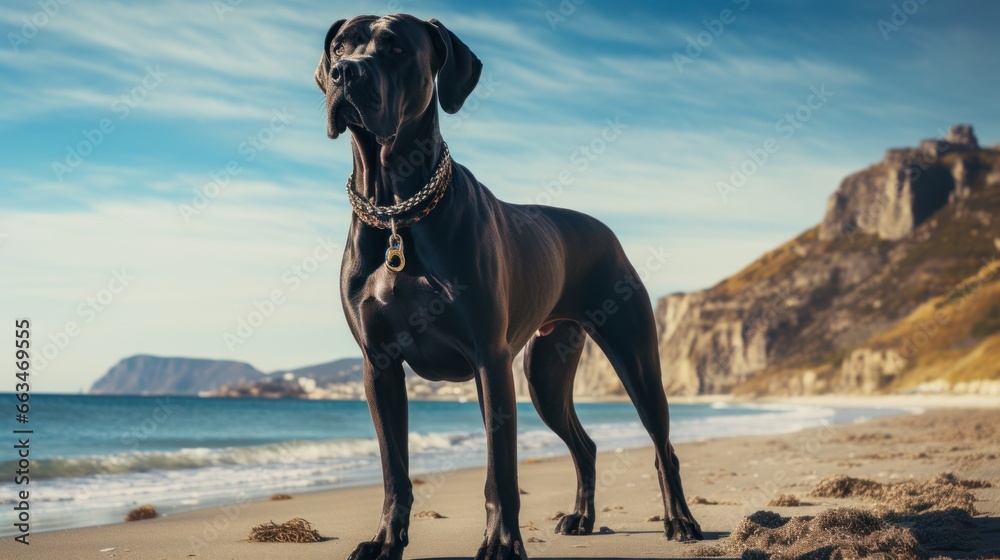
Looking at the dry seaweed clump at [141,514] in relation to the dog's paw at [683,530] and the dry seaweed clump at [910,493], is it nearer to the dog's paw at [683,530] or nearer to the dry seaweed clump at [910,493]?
the dog's paw at [683,530]

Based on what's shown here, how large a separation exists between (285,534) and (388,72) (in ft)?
8.65

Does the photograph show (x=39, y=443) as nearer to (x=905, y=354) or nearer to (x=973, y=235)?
(x=905, y=354)

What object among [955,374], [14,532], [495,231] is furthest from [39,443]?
[955,374]

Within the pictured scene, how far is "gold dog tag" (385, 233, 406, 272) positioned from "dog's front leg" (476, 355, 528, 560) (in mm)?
513

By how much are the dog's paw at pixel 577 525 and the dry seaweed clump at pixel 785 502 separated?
155cm

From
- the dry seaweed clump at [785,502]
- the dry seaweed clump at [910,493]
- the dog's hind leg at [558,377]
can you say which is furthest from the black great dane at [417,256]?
the dry seaweed clump at [785,502]

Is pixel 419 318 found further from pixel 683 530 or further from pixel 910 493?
pixel 910 493

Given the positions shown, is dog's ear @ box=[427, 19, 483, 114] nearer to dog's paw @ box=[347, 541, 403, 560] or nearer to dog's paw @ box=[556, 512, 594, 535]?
dog's paw @ box=[347, 541, 403, 560]

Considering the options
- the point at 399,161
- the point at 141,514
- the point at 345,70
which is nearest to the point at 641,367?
→ the point at 399,161

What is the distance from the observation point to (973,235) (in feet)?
322

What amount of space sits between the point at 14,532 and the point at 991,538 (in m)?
5.61

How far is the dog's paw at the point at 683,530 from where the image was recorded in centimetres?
442

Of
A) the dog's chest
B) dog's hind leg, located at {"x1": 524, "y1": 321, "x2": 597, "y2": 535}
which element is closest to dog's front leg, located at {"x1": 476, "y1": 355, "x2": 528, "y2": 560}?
the dog's chest

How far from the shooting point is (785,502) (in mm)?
5574
